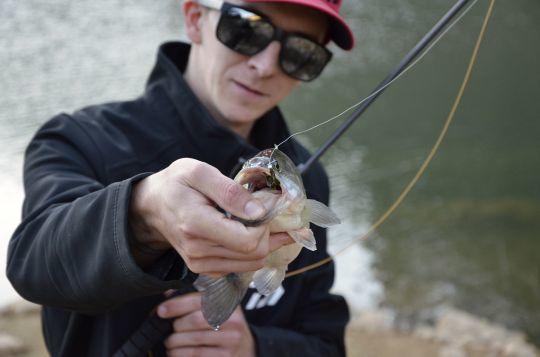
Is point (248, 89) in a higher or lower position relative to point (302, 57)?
lower

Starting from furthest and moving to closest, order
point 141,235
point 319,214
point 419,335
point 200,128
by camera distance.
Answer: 1. point 419,335
2. point 200,128
3. point 319,214
4. point 141,235

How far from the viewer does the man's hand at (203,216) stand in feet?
4.14

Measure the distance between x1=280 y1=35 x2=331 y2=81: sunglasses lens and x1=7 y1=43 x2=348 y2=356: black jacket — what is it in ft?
0.83

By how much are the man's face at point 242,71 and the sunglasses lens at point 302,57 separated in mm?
34

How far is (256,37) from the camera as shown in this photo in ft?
7.84

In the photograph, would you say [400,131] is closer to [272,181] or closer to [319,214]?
[319,214]

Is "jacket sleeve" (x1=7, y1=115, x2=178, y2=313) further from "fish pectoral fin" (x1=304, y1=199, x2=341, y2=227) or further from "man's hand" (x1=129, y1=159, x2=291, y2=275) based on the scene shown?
"fish pectoral fin" (x1=304, y1=199, x2=341, y2=227)

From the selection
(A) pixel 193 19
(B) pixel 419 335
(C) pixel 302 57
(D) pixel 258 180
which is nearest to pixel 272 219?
(D) pixel 258 180

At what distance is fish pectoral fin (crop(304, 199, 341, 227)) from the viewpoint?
157 centimetres

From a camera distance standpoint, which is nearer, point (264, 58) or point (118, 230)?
point (118, 230)

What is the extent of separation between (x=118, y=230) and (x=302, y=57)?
1.34 metres

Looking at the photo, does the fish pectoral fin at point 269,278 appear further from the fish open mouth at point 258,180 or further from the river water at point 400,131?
the river water at point 400,131

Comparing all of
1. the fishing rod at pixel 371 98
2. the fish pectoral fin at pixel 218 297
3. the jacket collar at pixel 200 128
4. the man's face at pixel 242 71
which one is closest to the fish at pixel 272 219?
the fish pectoral fin at pixel 218 297

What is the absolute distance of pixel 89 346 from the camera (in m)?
1.99
